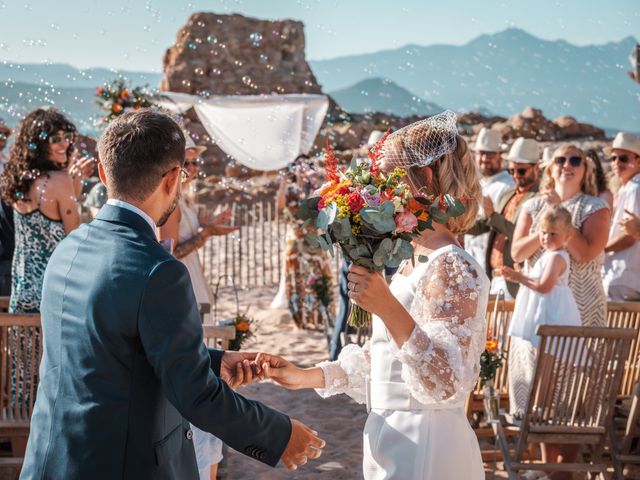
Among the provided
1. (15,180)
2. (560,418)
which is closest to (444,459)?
(560,418)

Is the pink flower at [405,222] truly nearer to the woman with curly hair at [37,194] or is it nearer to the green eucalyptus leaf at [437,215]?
the green eucalyptus leaf at [437,215]

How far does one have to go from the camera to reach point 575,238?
15.9 ft

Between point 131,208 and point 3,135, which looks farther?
point 3,135

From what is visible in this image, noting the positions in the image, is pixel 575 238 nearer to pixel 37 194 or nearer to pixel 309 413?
pixel 309 413

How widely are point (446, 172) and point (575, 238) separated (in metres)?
2.52

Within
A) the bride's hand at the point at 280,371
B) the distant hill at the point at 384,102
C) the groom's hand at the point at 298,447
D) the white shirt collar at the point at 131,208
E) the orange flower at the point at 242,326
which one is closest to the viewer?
the white shirt collar at the point at 131,208

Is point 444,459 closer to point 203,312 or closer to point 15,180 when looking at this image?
point 203,312

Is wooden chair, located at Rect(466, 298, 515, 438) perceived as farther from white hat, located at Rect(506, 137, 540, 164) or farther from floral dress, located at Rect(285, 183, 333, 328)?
floral dress, located at Rect(285, 183, 333, 328)

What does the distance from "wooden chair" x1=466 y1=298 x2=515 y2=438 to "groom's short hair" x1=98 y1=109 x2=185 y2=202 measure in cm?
320

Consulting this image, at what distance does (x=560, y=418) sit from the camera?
408 cm

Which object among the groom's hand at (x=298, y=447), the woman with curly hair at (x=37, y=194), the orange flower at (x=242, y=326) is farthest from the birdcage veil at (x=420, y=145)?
the orange flower at (x=242, y=326)

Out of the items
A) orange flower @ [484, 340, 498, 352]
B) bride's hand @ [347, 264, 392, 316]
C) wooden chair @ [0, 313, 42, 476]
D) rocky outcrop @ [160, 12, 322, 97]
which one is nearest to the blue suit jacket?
bride's hand @ [347, 264, 392, 316]

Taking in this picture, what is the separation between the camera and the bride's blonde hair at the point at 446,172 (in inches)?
103

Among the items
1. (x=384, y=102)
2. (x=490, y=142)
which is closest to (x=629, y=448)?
(x=490, y=142)
